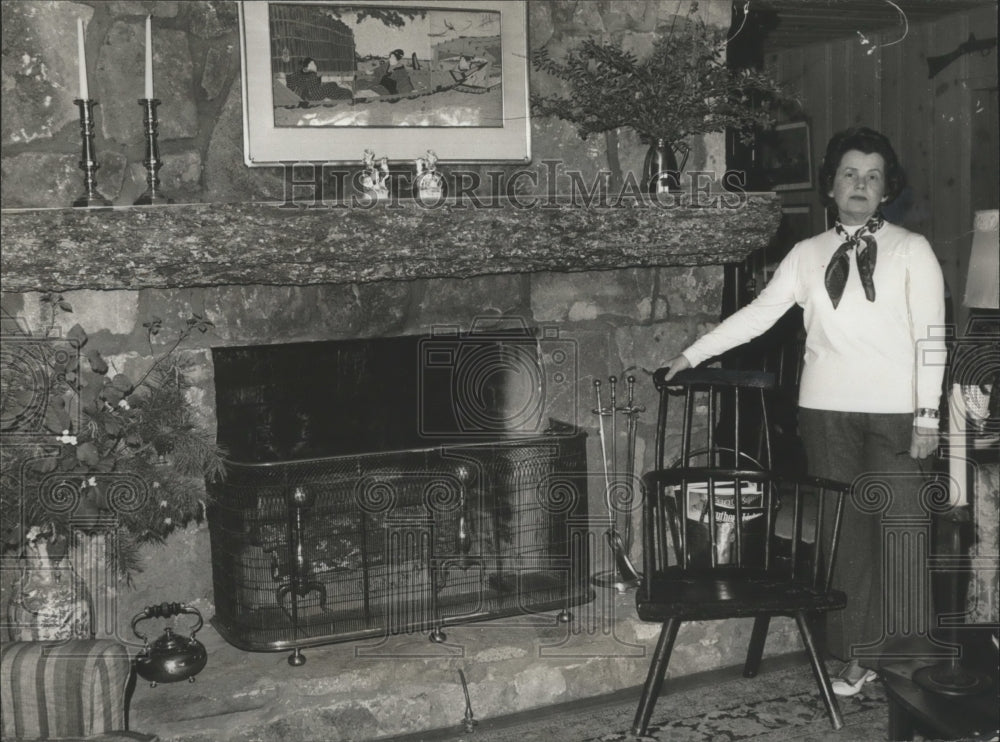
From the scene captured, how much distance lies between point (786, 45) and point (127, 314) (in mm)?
3134

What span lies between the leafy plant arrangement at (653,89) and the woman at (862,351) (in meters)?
0.40

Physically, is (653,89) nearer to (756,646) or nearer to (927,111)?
(756,646)

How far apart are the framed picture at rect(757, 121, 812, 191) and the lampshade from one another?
149cm

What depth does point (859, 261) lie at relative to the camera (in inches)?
108

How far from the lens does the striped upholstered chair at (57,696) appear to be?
240 centimetres

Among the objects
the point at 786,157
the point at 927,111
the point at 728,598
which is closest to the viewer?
the point at 728,598

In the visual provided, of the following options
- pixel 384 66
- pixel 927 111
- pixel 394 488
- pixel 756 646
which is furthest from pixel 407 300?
pixel 927 111

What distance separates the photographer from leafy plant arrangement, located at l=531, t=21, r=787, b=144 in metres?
3.09

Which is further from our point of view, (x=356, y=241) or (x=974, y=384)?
(x=974, y=384)

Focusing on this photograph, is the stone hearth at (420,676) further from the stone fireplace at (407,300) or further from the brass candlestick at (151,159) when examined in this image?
the brass candlestick at (151,159)

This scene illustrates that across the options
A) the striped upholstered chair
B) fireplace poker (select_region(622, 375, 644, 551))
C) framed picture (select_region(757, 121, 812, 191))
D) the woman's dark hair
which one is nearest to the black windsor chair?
fireplace poker (select_region(622, 375, 644, 551))

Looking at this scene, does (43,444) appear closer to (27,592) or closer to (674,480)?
(27,592)

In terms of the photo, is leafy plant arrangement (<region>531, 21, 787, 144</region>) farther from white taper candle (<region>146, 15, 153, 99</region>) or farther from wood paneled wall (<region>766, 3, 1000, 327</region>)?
wood paneled wall (<region>766, 3, 1000, 327</region>)

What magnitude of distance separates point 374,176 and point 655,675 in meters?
1.45
